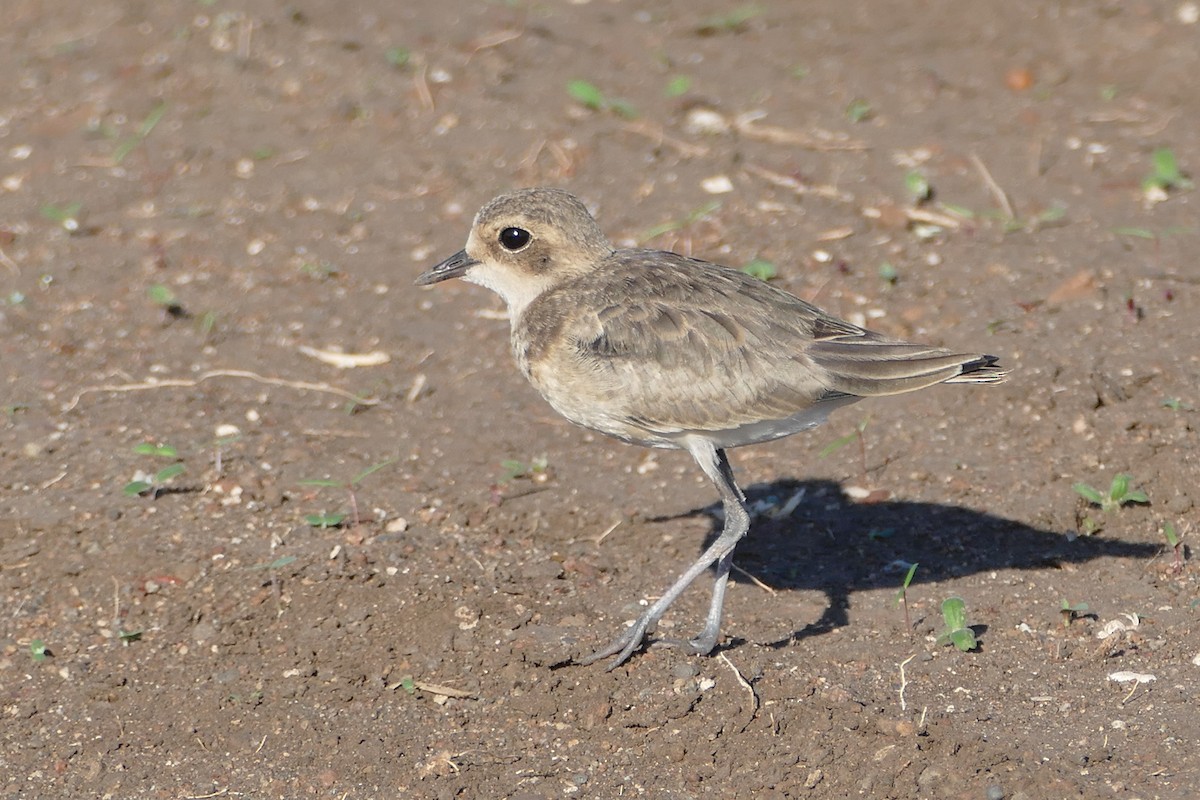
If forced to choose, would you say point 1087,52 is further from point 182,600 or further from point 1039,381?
point 182,600

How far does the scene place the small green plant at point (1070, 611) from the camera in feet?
20.4

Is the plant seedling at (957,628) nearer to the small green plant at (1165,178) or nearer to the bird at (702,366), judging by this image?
the bird at (702,366)

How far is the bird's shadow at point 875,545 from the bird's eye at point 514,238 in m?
1.74

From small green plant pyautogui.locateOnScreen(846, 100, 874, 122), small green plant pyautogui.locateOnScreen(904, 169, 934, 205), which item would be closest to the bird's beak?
small green plant pyautogui.locateOnScreen(904, 169, 934, 205)

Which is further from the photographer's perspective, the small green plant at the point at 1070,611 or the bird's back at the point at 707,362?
the small green plant at the point at 1070,611

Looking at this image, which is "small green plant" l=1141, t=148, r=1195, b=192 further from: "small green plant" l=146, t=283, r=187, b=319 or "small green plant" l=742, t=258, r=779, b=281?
"small green plant" l=146, t=283, r=187, b=319

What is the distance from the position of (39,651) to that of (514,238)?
279 cm

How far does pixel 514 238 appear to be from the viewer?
6461mm

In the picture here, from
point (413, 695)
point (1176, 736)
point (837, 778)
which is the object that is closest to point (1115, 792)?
point (1176, 736)

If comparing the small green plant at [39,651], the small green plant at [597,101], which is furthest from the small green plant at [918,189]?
the small green plant at [39,651]

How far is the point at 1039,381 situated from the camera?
25.4 feet

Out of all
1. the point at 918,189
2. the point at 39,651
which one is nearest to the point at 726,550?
the point at 39,651

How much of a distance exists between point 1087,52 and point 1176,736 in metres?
7.60

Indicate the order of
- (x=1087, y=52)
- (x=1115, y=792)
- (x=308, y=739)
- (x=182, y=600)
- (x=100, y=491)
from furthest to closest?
(x=1087, y=52) < (x=100, y=491) < (x=182, y=600) < (x=308, y=739) < (x=1115, y=792)
